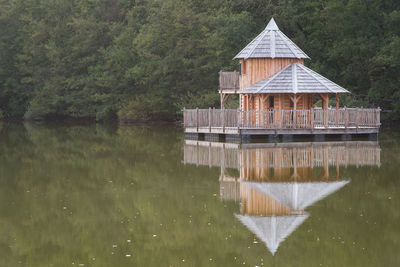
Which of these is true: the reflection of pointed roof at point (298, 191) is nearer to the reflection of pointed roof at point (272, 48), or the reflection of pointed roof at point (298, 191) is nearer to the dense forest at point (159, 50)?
the reflection of pointed roof at point (272, 48)

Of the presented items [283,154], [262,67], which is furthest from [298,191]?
[262,67]

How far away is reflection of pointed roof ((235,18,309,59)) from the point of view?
40.1 m

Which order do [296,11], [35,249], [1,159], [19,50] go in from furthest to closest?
[19,50] → [296,11] → [1,159] → [35,249]

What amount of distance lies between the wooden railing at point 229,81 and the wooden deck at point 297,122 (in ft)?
14.1

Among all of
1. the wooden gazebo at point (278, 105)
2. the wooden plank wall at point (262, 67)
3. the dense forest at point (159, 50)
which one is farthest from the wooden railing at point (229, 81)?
the dense forest at point (159, 50)

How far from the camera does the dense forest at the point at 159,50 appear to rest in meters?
54.5

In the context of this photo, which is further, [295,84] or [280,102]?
[280,102]

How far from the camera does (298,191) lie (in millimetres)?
18984

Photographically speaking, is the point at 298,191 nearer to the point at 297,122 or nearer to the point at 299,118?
→ the point at 297,122

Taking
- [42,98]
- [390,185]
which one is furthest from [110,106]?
[390,185]

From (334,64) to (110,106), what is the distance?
23.2 metres

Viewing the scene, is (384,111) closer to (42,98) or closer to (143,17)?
(143,17)

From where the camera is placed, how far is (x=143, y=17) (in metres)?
73.8

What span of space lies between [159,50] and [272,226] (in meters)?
50.3
